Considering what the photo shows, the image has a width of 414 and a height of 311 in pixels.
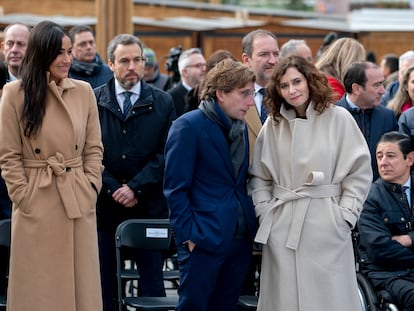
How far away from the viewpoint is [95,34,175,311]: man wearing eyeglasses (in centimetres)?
643

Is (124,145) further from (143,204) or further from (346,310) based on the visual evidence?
(346,310)

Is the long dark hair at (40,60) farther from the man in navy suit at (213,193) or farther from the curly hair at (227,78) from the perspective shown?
the curly hair at (227,78)

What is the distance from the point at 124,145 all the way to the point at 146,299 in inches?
41.0

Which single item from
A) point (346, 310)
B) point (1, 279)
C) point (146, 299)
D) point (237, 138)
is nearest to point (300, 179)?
point (237, 138)

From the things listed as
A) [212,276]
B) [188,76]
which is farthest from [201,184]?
[188,76]

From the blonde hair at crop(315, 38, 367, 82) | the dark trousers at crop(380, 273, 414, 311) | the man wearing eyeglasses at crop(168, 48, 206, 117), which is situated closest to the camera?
the dark trousers at crop(380, 273, 414, 311)

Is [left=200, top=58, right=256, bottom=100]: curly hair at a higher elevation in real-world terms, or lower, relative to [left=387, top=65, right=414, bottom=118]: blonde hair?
lower

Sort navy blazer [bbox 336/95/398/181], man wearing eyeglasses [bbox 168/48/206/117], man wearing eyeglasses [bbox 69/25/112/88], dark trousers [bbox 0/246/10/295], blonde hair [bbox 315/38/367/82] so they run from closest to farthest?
1. dark trousers [bbox 0/246/10/295]
2. navy blazer [bbox 336/95/398/181]
3. man wearing eyeglasses [bbox 69/25/112/88]
4. blonde hair [bbox 315/38/367/82]
5. man wearing eyeglasses [bbox 168/48/206/117]

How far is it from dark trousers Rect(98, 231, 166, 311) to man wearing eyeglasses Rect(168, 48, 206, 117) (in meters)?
2.65

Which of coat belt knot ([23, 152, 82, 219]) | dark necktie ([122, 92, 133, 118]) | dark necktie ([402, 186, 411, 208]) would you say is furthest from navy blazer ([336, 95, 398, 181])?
coat belt knot ([23, 152, 82, 219])

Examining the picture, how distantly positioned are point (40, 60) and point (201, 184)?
3.89 ft

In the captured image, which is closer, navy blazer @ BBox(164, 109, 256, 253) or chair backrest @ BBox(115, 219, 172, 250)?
navy blazer @ BBox(164, 109, 256, 253)

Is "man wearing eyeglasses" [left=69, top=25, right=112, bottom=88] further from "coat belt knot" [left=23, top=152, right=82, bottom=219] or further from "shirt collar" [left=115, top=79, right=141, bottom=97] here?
"coat belt knot" [left=23, top=152, right=82, bottom=219]

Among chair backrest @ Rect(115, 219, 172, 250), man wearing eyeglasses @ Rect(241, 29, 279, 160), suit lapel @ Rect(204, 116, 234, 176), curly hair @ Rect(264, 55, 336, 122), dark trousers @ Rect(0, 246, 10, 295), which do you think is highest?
man wearing eyeglasses @ Rect(241, 29, 279, 160)
